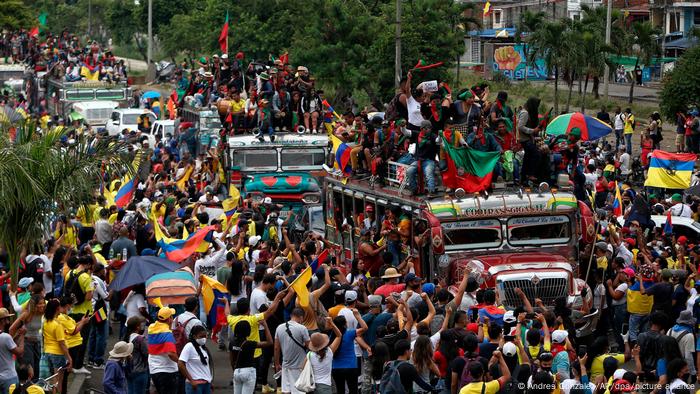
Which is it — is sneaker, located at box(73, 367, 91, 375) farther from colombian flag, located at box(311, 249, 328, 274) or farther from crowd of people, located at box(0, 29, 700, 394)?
colombian flag, located at box(311, 249, 328, 274)

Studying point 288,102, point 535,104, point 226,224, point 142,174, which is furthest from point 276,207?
point 142,174

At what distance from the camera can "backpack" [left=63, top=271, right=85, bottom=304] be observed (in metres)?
17.5

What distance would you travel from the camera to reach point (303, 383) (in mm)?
14547

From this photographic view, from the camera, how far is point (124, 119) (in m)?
44.8

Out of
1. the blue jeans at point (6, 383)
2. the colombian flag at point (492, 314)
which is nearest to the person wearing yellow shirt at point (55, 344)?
the blue jeans at point (6, 383)

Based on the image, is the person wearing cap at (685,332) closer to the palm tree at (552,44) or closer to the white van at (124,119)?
the white van at (124,119)

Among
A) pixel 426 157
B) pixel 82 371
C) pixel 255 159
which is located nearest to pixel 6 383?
pixel 82 371

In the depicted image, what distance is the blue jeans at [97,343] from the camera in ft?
60.5

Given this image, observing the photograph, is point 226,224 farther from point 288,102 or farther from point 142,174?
point 142,174

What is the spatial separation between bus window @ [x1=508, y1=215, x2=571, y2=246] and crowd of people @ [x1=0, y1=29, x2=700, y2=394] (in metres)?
0.50

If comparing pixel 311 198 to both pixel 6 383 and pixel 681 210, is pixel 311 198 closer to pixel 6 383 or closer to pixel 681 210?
pixel 681 210

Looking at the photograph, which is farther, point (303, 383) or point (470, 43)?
point (470, 43)

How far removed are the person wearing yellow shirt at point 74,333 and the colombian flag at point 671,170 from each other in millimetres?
14296

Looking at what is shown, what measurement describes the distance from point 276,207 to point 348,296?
→ 10120 millimetres
